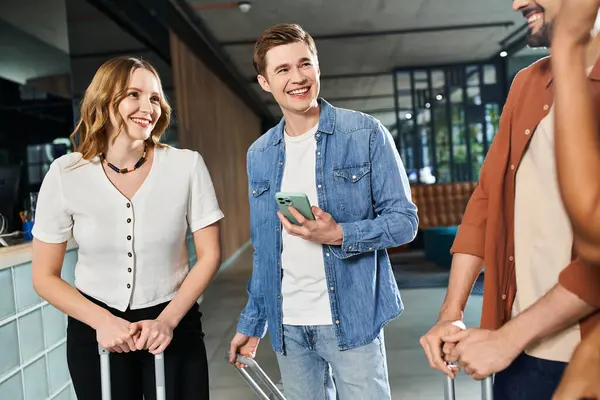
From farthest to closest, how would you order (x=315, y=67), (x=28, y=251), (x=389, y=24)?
(x=389, y=24)
(x=28, y=251)
(x=315, y=67)

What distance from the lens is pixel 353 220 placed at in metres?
1.45

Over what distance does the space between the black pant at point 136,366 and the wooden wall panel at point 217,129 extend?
4383 mm

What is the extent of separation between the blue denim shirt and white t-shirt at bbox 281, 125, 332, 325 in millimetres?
18

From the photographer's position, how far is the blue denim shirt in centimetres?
140

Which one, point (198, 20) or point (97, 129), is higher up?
point (198, 20)

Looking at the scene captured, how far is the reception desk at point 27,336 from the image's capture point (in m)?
2.47

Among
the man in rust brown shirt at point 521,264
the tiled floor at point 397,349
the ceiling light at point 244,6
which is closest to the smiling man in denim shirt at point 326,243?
the man in rust brown shirt at point 521,264

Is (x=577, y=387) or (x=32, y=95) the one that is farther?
(x=32, y=95)

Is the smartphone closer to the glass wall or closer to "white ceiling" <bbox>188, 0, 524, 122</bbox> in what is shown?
"white ceiling" <bbox>188, 0, 524, 122</bbox>

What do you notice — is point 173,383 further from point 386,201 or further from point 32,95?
point 32,95

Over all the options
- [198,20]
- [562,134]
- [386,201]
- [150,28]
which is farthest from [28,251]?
[198,20]

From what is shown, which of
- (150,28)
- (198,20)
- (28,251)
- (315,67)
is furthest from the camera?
(198,20)

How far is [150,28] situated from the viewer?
246 inches

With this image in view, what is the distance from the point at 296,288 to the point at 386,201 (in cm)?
32
